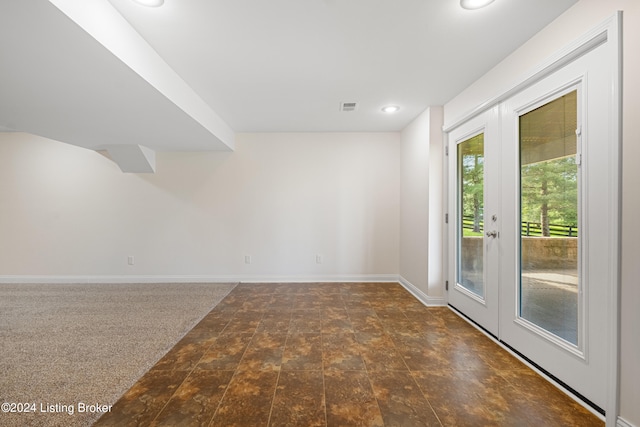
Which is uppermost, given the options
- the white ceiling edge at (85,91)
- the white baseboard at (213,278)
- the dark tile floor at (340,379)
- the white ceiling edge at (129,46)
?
the white ceiling edge at (129,46)

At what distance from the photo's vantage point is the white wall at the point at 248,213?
4477mm

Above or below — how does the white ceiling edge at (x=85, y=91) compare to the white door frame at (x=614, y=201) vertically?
above

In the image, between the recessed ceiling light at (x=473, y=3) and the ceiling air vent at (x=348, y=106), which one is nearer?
the recessed ceiling light at (x=473, y=3)

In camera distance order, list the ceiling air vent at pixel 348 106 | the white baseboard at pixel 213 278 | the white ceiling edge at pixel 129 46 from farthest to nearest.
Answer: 1. the white baseboard at pixel 213 278
2. the ceiling air vent at pixel 348 106
3. the white ceiling edge at pixel 129 46

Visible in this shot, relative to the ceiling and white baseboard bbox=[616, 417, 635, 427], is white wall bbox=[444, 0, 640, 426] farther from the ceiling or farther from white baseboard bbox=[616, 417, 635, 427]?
the ceiling

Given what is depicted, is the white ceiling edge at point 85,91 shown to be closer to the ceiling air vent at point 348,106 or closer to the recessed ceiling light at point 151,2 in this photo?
the recessed ceiling light at point 151,2

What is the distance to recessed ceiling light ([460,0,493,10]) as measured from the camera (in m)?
1.63

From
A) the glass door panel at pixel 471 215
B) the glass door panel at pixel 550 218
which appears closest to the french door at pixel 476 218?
the glass door panel at pixel 471 215

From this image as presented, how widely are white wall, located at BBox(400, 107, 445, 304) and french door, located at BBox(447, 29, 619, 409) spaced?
19.6 inches

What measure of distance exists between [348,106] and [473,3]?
5.90 feet

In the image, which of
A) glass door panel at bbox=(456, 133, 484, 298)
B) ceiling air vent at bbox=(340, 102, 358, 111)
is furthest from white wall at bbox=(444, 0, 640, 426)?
ceiling air vent at bbox=(340, 102, 358, 111)

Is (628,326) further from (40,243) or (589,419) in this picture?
(40,243)

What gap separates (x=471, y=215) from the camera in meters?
2.87

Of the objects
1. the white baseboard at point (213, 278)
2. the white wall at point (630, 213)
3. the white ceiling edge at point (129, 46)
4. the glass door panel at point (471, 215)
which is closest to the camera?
the white wall at point (630, 213)
